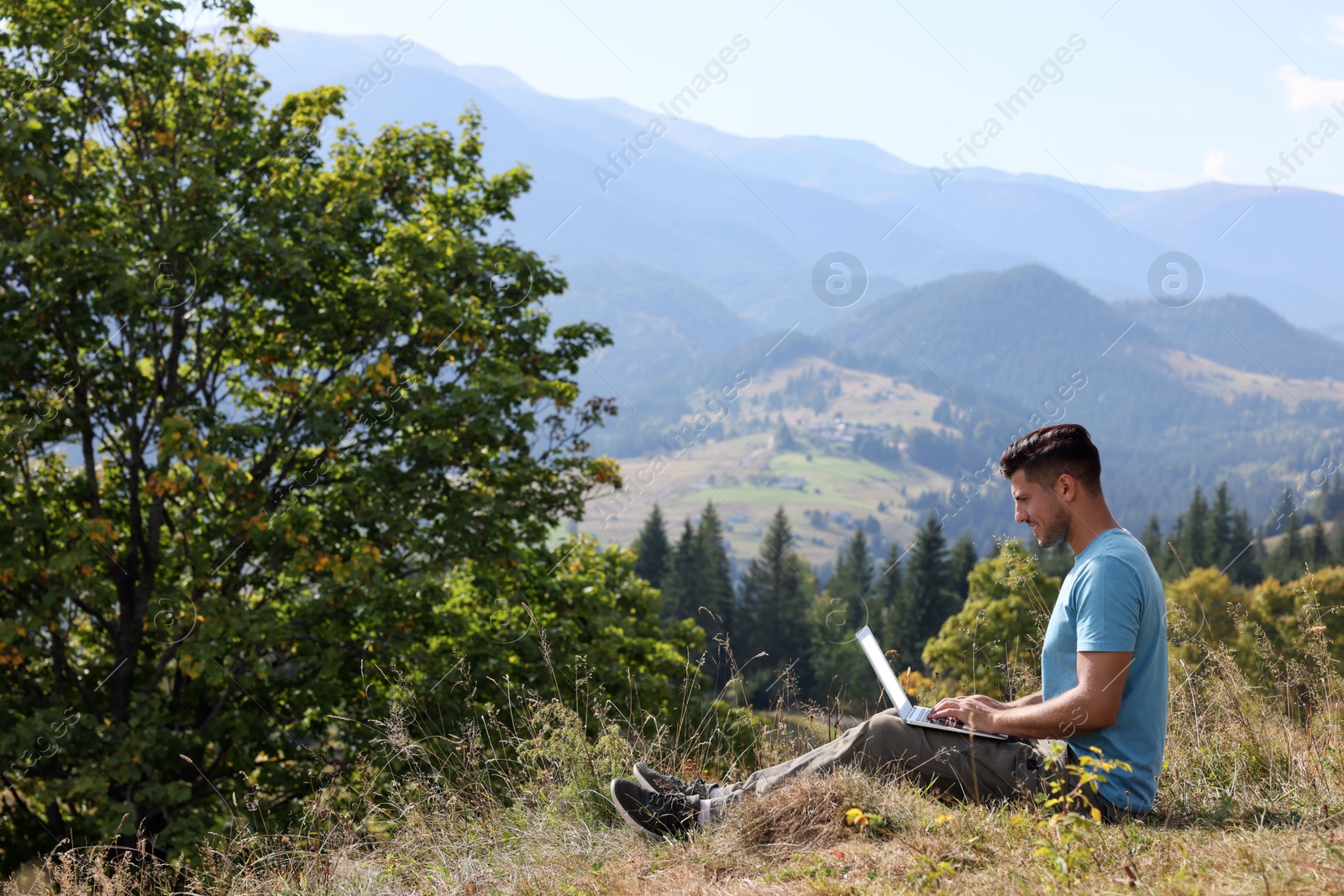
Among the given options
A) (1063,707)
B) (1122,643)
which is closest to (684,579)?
(1063,707)

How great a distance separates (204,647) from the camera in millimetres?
9961

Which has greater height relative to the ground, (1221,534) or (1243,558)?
(1221,534)

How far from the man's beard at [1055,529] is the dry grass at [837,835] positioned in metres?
1.09

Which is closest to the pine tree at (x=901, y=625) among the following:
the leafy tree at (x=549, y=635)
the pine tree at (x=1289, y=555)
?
the pine tree at (x=1289, y=555)

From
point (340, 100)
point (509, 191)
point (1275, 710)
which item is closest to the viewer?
point (1275, 710)

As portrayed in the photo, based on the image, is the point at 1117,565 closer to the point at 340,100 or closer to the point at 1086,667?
the point at 1086,667

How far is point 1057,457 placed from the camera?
384cm

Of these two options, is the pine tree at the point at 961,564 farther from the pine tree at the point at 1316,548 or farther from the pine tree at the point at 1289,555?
the pine tree at the point at 1316,548

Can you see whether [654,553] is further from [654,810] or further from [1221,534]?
[654,810]

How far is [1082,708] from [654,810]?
188 centimetres

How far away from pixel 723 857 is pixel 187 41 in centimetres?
1354

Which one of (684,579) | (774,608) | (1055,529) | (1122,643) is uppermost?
(1055,529)

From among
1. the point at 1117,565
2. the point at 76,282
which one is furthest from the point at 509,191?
the point at 1117,565

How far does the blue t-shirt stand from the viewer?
3.58 metres
